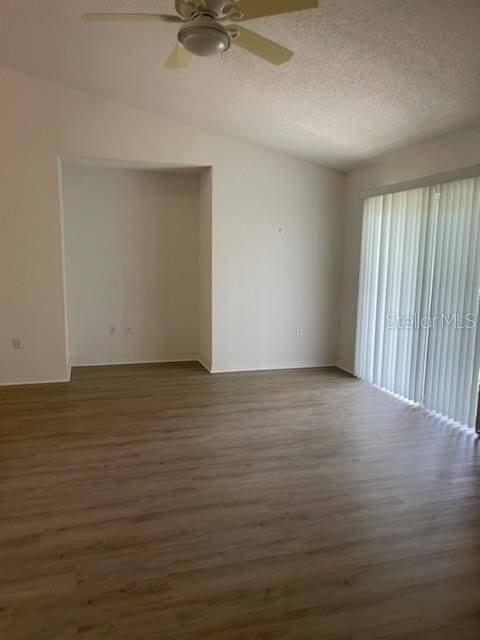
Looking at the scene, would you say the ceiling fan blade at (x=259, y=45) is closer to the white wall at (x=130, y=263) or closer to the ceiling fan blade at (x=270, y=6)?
the ceiling fan blade at (x=270, y=6)

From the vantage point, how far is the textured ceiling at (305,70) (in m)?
2.69

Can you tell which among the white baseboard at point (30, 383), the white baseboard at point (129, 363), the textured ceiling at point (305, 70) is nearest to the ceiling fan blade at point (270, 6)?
the textured ceiling at point (305, 70)

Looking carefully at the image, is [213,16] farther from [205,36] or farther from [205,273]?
[205,273]

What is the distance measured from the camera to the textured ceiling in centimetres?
269

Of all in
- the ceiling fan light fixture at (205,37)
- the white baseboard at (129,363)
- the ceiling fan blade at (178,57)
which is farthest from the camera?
the white baseboard at (129,363)

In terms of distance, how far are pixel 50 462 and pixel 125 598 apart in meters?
1.53

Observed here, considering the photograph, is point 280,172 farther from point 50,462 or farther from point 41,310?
point 50,462

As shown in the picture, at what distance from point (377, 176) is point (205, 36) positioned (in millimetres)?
3409

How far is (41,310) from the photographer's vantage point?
16.7ft

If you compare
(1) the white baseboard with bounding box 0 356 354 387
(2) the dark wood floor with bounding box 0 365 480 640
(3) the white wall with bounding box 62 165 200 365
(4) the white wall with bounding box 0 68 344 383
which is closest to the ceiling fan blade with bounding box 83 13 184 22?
(2) the dark wood floor with bounding box 0 365 480 640

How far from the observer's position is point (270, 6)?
219cm

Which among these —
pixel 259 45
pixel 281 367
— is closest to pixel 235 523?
pixel 259 45

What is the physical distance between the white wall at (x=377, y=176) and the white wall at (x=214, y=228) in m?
0.18

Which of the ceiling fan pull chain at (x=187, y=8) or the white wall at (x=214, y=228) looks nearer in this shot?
the ceiling fan pull chain at (x=187, y=8)
